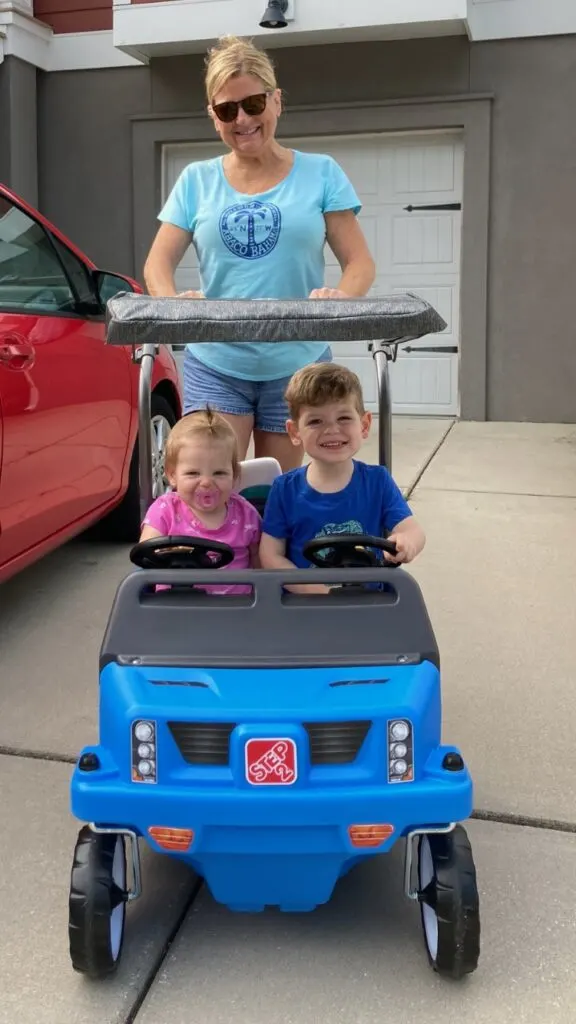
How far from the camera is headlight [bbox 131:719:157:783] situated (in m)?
1.69

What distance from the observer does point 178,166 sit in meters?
9.47

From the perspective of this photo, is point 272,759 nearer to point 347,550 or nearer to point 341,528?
point 347,550

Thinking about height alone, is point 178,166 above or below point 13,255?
above

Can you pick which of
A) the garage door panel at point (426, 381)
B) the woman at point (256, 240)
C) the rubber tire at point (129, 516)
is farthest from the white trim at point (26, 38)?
the woman at point (256, 240)

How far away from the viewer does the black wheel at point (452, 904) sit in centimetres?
171

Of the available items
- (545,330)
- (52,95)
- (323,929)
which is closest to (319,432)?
(323,929)

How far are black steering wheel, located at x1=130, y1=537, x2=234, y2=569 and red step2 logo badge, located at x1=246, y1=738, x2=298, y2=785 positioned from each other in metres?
0.50

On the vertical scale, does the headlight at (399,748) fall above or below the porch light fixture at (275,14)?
below

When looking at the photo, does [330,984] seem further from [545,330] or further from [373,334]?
[545,330]

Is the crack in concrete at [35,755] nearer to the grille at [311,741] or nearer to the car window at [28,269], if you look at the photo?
the grille at [311,741]

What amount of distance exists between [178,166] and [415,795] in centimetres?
883

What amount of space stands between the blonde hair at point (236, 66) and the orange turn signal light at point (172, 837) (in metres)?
1.82

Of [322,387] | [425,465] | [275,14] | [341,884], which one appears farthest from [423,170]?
[341,884]

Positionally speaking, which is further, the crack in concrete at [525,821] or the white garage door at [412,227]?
the white garage door at [412,227]
